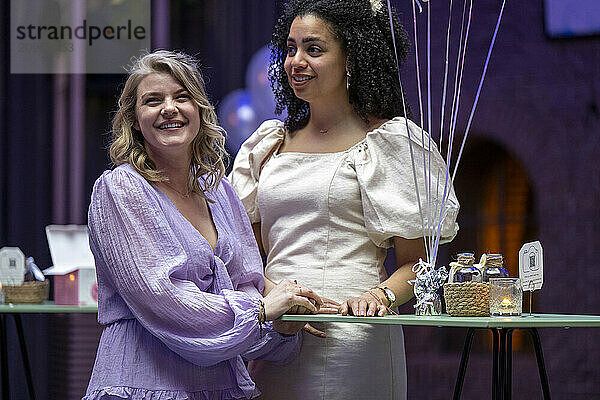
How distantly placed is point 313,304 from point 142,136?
1.99ft

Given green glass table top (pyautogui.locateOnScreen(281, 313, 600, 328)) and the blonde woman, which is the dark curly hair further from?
green glass table top (pyautogui.locateOnScreen(281, 313, 600, 328))

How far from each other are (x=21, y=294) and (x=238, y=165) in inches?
46.8

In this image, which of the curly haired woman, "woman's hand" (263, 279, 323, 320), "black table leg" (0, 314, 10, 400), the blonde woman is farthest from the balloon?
"woman's hand" (263, 279, 323, 320)

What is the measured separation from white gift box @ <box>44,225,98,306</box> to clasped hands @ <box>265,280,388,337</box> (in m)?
1.40

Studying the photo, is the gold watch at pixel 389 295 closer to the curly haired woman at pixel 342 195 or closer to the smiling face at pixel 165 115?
the curly haired woman at pixel 342 195

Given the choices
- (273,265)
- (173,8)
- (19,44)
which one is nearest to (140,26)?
(173,8)

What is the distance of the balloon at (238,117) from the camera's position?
13.9ft

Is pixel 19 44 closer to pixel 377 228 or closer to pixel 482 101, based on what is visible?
pixel 482 101

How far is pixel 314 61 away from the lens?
2740 millimetres

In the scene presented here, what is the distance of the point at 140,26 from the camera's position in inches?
176

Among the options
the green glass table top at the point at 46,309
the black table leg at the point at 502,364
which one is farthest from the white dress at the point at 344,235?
the green glass table top at the point at 46,309

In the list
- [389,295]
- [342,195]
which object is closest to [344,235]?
[342,195]

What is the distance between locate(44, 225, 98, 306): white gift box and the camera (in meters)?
3.68

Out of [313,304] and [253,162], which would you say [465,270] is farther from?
[253,162]
